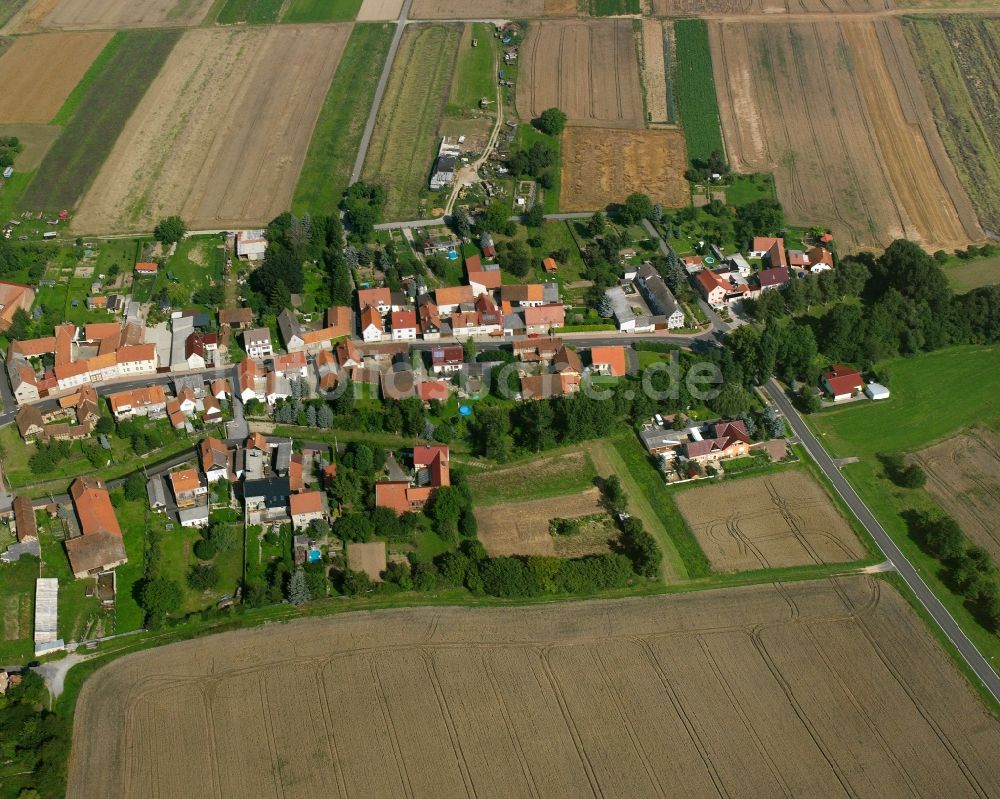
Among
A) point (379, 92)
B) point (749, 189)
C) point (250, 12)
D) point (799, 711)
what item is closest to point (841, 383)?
point (799, 711)

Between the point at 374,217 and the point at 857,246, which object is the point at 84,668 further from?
the point at 857,246

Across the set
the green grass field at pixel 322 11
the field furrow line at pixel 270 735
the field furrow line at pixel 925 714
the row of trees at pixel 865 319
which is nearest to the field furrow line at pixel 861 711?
the field furrow line at pixel 925 714

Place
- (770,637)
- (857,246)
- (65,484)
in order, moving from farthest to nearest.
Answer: (857,246) → (65,484) → (770,637)

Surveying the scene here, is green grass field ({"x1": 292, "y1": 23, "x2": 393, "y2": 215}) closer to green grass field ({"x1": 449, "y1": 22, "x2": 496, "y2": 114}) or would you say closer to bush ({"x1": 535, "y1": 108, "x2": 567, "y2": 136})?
green grass field ({"x1": 449, "y1": 22, "x2": 496, "y2": 114})

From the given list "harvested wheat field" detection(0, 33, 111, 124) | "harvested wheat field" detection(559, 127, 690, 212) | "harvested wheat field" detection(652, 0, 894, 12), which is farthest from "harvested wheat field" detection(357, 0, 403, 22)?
"harvested wheat field" detection(559, 127, 690, 212)

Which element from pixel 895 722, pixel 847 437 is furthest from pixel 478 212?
pixel 895 722

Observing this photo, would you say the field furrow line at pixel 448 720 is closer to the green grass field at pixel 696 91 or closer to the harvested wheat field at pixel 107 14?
the green grass field at pixel 696 91
